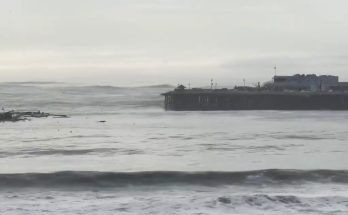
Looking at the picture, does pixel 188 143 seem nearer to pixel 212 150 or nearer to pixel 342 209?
pixel 212 150

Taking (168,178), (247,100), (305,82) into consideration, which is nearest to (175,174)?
(168,178)

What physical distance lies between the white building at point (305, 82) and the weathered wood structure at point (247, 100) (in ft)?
41.2

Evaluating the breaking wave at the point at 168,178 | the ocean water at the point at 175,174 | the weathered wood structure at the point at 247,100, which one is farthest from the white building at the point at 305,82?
the breaking wave at the point at 168,178

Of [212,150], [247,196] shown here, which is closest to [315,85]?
[212,150]

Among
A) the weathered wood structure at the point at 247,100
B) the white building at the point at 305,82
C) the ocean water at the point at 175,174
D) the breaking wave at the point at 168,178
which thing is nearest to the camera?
the ocean water at the point at 175,174

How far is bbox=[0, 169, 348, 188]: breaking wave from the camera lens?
63.4ft

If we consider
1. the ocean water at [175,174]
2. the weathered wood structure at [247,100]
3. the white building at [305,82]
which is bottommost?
the ocean water at [175,174]

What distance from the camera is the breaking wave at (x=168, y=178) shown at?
63.4 feet

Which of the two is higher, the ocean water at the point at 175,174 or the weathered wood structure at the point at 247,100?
the weathered wood structure at the point at 247,100

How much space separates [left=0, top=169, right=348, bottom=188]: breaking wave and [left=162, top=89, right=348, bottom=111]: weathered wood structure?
5947 centimetres

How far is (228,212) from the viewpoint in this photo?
1427 cm

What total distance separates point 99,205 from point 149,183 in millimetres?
4228

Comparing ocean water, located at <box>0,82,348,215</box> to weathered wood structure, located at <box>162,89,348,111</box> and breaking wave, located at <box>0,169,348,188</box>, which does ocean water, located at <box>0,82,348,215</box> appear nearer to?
breaking wave, located at <box>0,169,348,188</box>

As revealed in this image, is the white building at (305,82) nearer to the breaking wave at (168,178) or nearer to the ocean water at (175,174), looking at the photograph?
the ocean water at (175,174)
